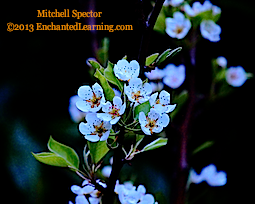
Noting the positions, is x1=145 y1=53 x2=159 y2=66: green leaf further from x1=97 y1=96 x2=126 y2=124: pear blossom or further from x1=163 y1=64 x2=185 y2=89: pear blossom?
x1=163 y1=64 x2=185 y2=89: pear blossom

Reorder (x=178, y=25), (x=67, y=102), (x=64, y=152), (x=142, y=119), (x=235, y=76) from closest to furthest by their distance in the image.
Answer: (x=142, y=119) → (x=64, y=152) → (x=178, y=25) → (x=235, y=76) → (x=67, y=102)

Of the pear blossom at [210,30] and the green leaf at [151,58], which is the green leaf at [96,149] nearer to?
the green leaf at [151,58]

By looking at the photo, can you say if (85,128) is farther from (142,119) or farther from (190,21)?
(190,21)

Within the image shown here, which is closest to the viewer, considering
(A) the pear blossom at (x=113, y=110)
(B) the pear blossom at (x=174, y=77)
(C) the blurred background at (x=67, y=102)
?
(A) the pear blossom at (x=113, y=110)

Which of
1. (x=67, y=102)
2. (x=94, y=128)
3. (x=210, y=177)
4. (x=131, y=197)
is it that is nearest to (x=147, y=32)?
(x=94, y=128)

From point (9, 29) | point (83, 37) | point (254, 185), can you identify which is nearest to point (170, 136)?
point (254, 185)

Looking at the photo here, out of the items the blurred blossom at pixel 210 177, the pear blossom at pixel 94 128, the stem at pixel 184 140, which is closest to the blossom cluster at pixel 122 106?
the pear blossom at pixel 94 128
